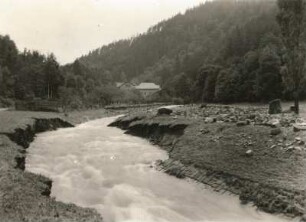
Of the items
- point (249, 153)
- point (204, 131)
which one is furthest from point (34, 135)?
point (249, 153)

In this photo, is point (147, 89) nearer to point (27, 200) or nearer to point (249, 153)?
point (249, 153)

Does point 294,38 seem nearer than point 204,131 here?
No

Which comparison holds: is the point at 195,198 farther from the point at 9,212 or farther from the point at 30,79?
the point at 30,79

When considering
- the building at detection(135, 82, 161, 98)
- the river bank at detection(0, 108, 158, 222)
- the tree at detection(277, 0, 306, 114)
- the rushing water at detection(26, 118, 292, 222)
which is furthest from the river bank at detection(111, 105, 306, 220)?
the building at detection(135, 82, 161, 98)

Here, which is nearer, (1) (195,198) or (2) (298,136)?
(1) (195,198)

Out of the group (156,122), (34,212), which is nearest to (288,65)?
(156,122)

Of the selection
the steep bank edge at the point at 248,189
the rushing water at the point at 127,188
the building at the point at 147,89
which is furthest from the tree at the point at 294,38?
the building at the point at 147,89

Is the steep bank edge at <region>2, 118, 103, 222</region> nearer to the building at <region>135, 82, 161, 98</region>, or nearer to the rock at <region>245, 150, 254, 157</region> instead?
the rock at <region>245, 150, 254, 157</region>
